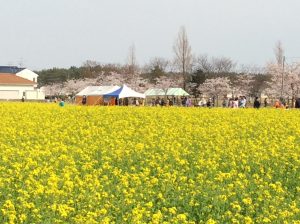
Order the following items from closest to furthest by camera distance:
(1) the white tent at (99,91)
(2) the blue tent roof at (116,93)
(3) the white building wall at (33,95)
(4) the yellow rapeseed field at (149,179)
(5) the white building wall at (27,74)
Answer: (4) the yellow rapeseed field at (149,179)
(2) the blue tent roof at (116,93)
(1) the white tent at (99,91)
(3) the white building wall at (33,95)
(5) the white building wall at (27,74)

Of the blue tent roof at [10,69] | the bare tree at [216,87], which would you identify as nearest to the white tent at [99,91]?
the bare tree at [216,87]

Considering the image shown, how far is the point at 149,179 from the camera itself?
894 cm

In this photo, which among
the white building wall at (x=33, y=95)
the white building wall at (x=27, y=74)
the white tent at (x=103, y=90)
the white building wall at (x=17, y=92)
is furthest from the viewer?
the white building wall at (x=27, y=74)

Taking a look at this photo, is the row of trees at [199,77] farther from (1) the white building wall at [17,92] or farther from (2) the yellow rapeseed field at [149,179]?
(2) the yellow rapeseed field at [149,179]

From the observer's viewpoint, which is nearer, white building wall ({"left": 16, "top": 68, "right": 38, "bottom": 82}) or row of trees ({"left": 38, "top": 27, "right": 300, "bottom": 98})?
row of trees ({"left": 38, "top": 27, "right": 300, "bottom": 98})

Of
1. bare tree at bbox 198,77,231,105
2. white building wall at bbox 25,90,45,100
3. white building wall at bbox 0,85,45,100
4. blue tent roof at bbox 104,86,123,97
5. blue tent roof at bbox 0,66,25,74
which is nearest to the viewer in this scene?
blue tent roof at bbox 104,86,123,97

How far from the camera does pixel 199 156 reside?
1134 centimetres

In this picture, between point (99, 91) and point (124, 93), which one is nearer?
point (124, 93)

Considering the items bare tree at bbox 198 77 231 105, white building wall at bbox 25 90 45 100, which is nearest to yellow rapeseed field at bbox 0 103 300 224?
bare tree at bbox 198 77 231 105

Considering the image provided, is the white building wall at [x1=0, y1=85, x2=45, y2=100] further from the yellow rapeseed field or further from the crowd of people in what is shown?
the yellow rapeseed field

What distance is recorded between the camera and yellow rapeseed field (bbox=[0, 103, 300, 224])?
6.72 meters

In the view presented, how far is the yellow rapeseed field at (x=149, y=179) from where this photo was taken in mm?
6719

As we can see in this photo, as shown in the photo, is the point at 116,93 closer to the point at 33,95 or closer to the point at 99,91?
the point at 99,91

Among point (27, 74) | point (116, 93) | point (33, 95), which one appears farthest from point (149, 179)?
point (27, 74)
